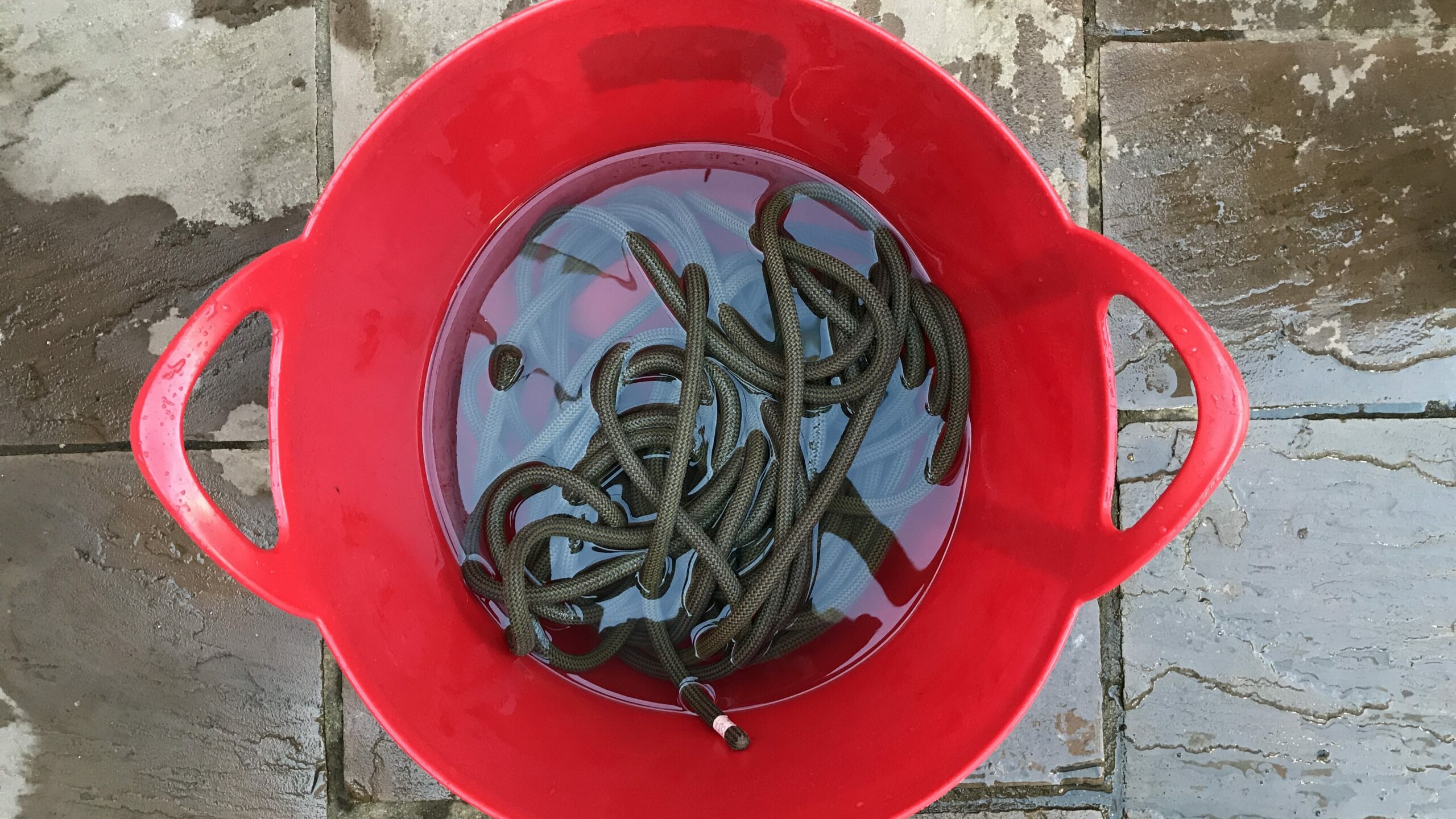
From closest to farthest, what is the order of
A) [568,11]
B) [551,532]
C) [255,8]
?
[568,11], [551,532], [255,8]

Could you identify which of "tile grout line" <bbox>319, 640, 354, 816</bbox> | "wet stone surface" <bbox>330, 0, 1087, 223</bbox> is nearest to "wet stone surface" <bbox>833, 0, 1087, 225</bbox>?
"wet stone surface" <bbox>330, 0, 1087, 223</bbox>

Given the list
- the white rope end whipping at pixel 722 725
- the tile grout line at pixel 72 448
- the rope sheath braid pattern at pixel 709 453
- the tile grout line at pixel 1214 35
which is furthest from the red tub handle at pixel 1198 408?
the tile grout line at pixel 72 448

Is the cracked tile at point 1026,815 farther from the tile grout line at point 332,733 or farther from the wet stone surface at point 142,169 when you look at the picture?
the wet stone surface at point 142,169

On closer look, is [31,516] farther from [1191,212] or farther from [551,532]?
[1191,212]

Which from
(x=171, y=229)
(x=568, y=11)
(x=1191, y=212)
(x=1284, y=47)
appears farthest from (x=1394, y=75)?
(x=171, y=229)

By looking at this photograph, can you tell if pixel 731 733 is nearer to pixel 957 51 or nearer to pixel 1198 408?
pixel 1198 408

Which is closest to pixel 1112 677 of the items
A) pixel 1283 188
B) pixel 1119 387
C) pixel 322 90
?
pixel 1119 387
